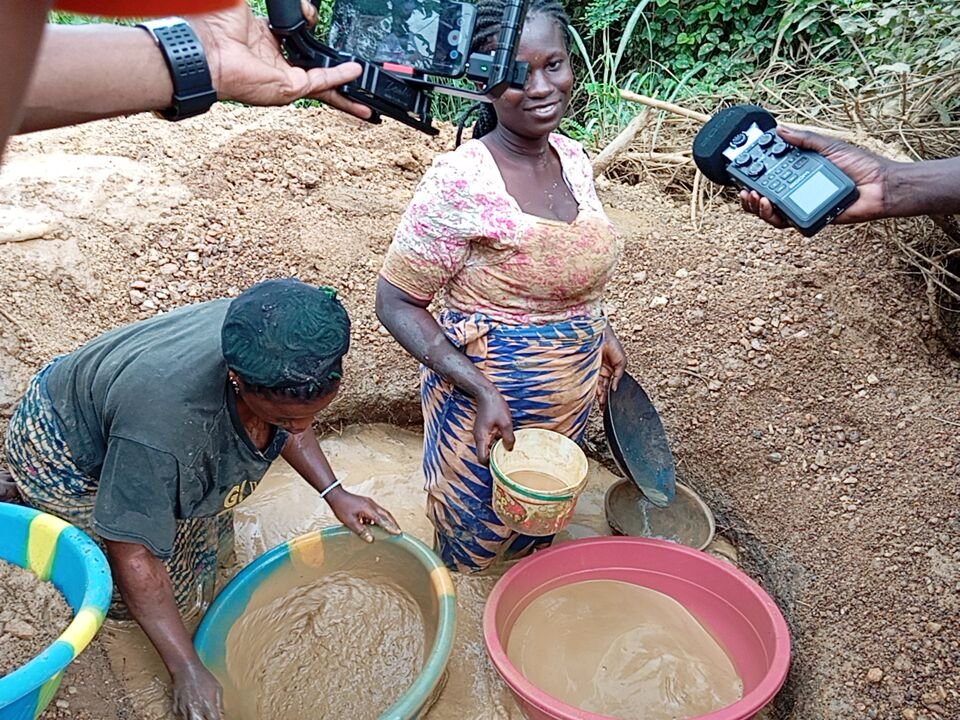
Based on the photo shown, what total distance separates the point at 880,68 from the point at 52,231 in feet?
10.8

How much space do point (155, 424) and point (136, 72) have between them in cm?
77

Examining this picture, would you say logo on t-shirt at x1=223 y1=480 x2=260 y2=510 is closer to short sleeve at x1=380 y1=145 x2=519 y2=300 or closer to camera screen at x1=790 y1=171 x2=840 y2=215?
short sleeve at x1=380 y1=145 x2=519 y2=300

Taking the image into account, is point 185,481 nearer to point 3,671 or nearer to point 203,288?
point 3,671

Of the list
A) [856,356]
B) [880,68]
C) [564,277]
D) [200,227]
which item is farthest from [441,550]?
[880,68]

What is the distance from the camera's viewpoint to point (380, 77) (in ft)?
5.18

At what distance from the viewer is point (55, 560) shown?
6.27ft

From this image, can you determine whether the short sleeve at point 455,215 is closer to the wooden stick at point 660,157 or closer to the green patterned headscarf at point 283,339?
the green patterned headscarf at point 283,339

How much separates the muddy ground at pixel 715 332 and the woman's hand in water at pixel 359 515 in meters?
0.72

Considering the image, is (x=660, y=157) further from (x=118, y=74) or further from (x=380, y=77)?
(x=118, y=74)

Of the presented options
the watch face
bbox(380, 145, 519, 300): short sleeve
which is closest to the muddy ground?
bbox(380, 145, 519, 300): short sleeve

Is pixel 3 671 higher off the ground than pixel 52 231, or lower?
higher

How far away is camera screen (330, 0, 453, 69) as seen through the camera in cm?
161

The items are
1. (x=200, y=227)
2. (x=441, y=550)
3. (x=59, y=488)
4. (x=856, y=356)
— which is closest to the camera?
(x=59, y=488)

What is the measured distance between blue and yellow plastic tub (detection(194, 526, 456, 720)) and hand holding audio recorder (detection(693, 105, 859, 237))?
49.7 inches
